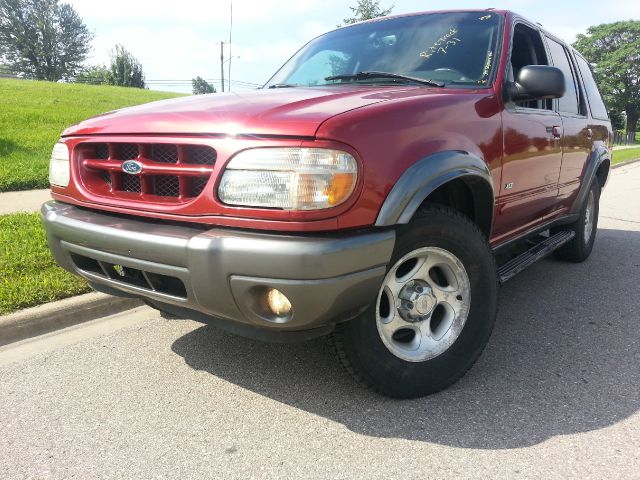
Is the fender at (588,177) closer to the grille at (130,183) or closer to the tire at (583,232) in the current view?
the tire at (583,232)

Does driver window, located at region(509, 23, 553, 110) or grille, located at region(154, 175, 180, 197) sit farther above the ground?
driver window, located at region(509, 23, 553, 110)

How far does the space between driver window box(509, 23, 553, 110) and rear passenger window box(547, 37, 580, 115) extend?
25 cm

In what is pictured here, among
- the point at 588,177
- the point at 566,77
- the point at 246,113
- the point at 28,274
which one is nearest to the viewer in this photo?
the point at 246,113

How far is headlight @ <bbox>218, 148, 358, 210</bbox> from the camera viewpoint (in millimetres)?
1943

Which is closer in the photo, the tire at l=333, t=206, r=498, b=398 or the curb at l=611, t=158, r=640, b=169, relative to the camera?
the tire at l=333, t=206, r=498, b=398

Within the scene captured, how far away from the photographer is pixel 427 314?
2523 mm

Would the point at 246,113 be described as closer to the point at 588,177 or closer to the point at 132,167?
the point at 132,167

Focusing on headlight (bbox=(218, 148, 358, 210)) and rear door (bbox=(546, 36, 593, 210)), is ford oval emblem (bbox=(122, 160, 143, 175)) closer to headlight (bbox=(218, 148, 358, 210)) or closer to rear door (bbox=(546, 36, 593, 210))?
headlight (bbox=(218, 148, 358, 210))

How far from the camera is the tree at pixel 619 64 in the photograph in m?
59.3

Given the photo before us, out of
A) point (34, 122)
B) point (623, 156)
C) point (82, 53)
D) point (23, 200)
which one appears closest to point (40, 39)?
point (82, 53)

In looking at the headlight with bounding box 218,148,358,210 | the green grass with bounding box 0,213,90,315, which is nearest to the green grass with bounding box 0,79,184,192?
the green grass with bounding box 0,213,90,315

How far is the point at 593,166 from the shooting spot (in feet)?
15.2

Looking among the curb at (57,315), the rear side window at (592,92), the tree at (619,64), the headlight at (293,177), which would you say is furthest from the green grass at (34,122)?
the tree at (619,64)

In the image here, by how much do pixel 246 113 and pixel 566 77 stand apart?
3.20 meters
